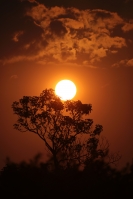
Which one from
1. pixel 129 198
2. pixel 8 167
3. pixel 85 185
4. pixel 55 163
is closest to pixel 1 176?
pixel 8 167

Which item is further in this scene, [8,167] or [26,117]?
[26,117]

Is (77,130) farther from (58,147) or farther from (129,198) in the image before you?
(129,198)

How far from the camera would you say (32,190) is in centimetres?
2595

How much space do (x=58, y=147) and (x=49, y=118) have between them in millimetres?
3469

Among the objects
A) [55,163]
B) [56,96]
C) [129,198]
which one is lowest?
[129,198]

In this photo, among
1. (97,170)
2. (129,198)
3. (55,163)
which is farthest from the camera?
(55,163)

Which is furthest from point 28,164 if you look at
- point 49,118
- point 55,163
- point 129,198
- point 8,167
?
point 129,198

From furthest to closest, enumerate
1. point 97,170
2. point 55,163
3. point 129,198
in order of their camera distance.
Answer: point 55,163 → point 97,170 → point 129,198

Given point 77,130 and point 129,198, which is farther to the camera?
point 77,130

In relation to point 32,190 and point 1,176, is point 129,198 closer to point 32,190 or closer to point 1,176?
point 32,190

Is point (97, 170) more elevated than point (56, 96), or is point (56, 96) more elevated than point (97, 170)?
point (56, 96)

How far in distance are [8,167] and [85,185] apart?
9.38 m

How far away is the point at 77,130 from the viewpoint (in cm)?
3788

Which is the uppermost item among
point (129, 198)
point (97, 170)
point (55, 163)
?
point (55, 163)
